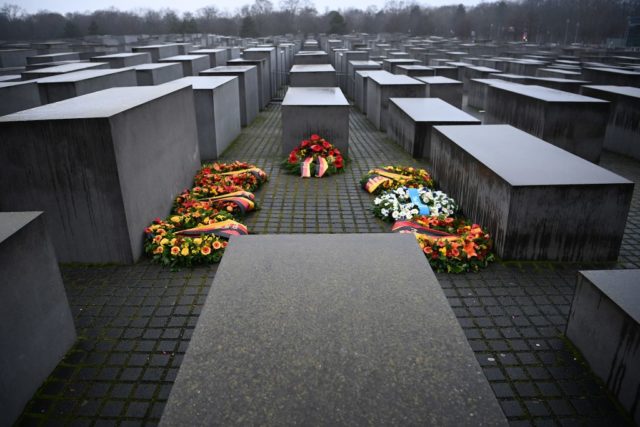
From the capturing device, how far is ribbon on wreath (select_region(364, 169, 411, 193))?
862 cm

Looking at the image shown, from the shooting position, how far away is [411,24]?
97.4 m

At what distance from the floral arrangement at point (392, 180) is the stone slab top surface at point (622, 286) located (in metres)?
4.39

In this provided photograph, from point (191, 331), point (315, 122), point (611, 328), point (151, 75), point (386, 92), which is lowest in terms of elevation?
point (191, 331)

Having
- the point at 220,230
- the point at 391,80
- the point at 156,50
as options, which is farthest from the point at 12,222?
the point at 156,50

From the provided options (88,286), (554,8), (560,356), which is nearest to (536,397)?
(560,356)

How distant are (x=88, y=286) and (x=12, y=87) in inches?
392

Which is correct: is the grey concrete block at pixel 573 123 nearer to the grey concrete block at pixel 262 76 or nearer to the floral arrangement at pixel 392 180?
the floral arrangement at pixel 392 180

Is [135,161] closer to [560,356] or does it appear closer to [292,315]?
[292,315]

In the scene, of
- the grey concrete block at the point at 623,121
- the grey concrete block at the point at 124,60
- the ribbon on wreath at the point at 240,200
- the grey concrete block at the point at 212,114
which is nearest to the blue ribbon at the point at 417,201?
the ribbon on wreath at the point at 240,200

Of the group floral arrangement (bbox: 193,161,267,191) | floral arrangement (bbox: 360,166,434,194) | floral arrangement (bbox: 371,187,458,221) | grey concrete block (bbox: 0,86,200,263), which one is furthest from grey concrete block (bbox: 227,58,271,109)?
grey concrete block (bbox: 0,86,200,263)

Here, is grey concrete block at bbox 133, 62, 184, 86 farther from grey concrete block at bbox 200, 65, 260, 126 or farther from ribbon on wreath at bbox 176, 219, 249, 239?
ribbon on wreath at bbox 176, 219, 249, 239

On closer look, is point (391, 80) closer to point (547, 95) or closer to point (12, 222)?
point (547, 95)

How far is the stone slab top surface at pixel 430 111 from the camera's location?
10.3m

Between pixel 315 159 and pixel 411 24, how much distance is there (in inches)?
3823
